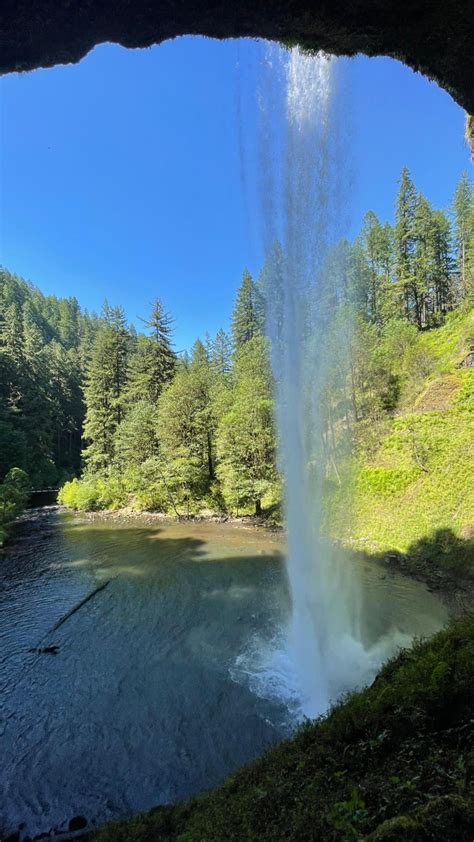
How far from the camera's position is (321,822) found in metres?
3.07

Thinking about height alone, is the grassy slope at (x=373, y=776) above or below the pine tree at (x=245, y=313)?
below

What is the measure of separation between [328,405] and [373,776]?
33.8ft

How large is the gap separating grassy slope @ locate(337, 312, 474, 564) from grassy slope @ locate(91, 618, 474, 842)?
12.4 m

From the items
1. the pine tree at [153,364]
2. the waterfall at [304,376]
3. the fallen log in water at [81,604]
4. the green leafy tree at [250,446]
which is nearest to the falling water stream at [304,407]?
the waterfall at [304,376]

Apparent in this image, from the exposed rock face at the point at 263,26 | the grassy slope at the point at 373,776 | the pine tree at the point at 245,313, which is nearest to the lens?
the grassy slope at the point at 373,776

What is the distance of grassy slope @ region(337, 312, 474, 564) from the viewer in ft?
55.4

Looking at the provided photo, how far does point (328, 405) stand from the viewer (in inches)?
504

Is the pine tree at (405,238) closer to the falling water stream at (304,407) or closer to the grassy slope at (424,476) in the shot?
the grassy slope at (424,476)

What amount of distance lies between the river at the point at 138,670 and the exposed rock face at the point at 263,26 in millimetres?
11755

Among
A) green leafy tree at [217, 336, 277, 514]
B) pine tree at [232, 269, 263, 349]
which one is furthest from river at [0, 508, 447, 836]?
pine tree at [232, 269, 263, 349]

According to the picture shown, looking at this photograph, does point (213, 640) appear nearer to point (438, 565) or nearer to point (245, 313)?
point (438, 565)

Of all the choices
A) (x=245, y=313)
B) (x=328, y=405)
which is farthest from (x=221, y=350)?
(x=328, y=405)

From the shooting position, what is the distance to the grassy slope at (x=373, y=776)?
2689 mm

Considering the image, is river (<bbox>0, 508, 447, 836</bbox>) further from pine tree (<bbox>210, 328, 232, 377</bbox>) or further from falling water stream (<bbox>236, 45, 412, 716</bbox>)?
pine tree (<bbox>210, 328, 232, 377</bbox>)
